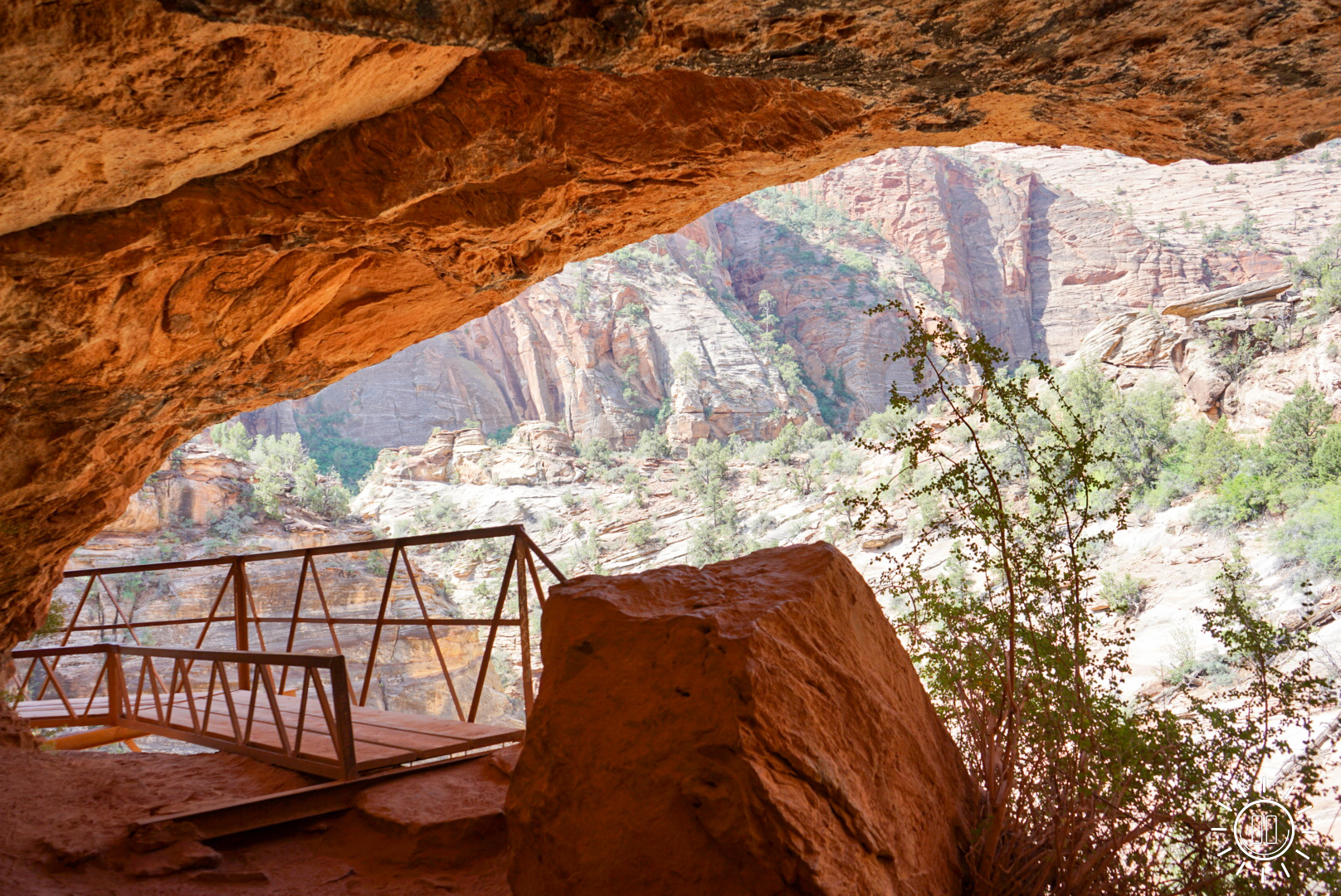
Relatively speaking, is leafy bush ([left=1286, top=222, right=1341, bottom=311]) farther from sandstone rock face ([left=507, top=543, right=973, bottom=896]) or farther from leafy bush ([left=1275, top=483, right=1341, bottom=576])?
sandstone rock face ([left=507, top=543, right=973, bottom=896])

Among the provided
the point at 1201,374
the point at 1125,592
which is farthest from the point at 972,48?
the point at 1201,374

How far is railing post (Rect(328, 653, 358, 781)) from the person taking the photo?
132 inches

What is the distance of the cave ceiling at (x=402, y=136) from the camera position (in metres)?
1.85

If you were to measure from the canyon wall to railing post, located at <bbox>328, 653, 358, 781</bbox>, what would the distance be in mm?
32260

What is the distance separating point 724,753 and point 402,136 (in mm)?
2581

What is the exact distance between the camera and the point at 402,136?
9.90ft

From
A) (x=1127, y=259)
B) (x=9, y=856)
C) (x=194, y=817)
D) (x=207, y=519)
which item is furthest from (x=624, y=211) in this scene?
(x=1127, y=259)

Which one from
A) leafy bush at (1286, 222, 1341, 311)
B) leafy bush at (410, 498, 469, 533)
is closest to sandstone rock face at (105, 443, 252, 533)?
leafy bush at (410, 498, 469, 533)

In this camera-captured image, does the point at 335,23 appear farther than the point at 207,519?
No

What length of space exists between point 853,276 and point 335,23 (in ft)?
165

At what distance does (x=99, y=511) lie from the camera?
505 centimetres

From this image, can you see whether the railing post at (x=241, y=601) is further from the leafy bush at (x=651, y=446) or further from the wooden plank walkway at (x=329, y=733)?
the leafy bush at (x=651, y=446)

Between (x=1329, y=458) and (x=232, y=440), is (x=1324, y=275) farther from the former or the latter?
(x=232, y=440)

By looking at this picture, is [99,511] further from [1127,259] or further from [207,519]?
[1127,259]
